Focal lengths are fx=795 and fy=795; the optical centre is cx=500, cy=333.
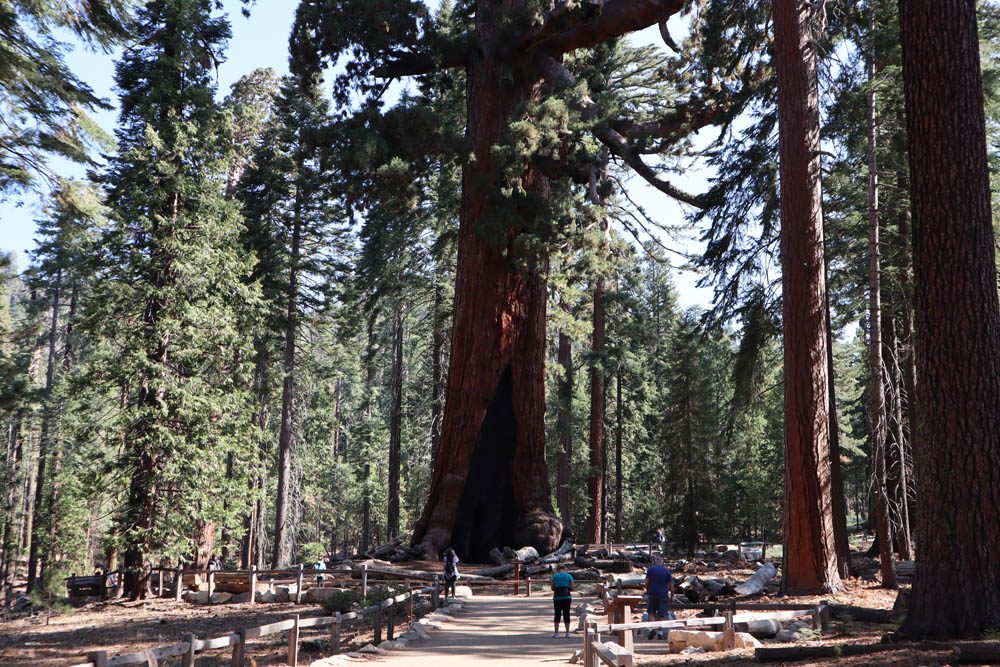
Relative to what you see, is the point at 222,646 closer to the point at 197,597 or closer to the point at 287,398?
the point at 197,597

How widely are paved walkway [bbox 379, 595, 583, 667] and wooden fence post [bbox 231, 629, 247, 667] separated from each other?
2226mm

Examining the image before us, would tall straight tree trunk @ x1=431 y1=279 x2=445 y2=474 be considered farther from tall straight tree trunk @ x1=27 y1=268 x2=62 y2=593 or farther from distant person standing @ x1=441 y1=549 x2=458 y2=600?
tall straight tree trunk @ x1=27 y1=268 x2=62 y2=593

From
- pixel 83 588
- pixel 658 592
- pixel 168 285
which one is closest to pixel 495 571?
pixel 658 592

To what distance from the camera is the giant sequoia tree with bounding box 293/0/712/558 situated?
20.3m

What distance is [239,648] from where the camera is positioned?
809 centimetres

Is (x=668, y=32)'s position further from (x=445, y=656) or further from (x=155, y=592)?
(x=155, y=592)

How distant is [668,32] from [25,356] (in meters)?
37.1

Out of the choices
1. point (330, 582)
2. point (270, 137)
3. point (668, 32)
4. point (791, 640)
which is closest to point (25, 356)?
point (270, 137)

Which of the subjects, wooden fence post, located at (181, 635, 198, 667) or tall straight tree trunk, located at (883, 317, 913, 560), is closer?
wooden fence post, located at (181, 635, 198, 667)

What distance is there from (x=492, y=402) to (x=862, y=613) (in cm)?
1203

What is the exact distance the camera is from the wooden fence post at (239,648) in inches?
314

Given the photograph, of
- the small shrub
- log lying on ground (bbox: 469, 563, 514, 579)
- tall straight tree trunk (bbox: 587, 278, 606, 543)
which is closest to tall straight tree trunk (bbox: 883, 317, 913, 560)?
log lying on ground (bbox: 469, 563, 514, 579)

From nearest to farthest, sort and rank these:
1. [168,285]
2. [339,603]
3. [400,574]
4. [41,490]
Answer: [339,603] < [400,574] < [168,285] < [41,490]

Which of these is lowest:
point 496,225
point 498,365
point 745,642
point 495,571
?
point 495,571
